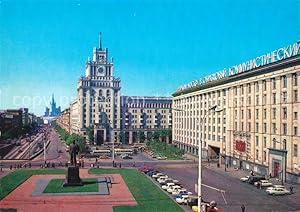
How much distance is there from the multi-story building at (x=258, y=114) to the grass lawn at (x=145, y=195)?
10135mm

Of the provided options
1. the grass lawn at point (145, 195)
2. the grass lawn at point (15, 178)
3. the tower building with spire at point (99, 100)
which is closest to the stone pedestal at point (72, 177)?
the grass lawn at point (145, 195)

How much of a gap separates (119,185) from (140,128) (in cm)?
9645

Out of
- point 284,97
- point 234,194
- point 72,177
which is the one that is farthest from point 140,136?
point 234,194

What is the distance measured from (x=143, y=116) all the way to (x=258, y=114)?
88.2 m

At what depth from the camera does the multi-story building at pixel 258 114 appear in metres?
51.8

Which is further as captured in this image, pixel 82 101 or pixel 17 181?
pixel 82 101

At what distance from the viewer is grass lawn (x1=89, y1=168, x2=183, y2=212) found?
35969 mm

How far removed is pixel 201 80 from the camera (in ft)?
303

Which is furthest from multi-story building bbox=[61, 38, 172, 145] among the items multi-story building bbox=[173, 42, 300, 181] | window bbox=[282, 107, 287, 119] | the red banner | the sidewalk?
window bbox=[282, 107, 287, 119]

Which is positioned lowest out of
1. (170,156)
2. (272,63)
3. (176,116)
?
(170,156)

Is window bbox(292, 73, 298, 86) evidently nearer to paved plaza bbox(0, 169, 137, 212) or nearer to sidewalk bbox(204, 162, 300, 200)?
sidewalk bbox(204, 162, 300, 200)

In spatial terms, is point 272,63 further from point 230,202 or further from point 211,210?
point 211,210

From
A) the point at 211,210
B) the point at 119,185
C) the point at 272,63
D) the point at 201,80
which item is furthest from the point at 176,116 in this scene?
the point at 211,210

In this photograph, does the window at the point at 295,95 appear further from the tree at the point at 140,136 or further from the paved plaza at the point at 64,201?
the tree at the point at 140,136
